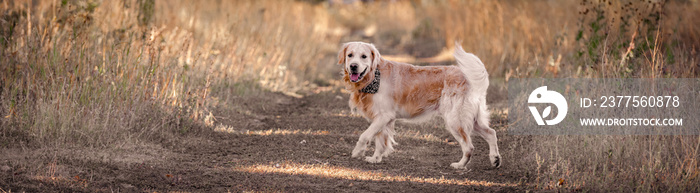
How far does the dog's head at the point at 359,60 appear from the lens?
5426 mm

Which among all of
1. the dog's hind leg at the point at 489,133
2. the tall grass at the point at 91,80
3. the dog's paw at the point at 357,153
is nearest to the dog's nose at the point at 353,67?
the dog's paw at the point at 357,153

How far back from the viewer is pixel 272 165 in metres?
5.48

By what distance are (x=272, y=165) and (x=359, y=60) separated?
106 centimetres

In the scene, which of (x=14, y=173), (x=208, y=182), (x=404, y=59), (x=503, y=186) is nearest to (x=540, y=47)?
(x=404, y=59)

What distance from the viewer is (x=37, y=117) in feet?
A: 18.4

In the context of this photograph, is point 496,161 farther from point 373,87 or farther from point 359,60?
point 359,60

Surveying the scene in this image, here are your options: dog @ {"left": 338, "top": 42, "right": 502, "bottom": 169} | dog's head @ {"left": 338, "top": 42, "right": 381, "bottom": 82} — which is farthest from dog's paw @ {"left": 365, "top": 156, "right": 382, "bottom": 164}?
A: dog's head @ {"left": 338, "top": 42, "right": 381, "bottom": 82}

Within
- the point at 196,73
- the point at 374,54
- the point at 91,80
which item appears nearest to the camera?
the point at 374,54

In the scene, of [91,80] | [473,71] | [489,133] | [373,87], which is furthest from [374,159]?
[91,80]

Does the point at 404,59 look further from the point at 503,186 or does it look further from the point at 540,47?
the point at 503,186

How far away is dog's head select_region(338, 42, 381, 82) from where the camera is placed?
543cm

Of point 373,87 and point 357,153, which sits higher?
point 373,87

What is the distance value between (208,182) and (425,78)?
1930 millimetres

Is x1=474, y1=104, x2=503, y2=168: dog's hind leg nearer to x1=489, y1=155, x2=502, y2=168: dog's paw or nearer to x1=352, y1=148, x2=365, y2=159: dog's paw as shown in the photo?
x1=489, y1=155, x2=502, y2=168: dog's paw
